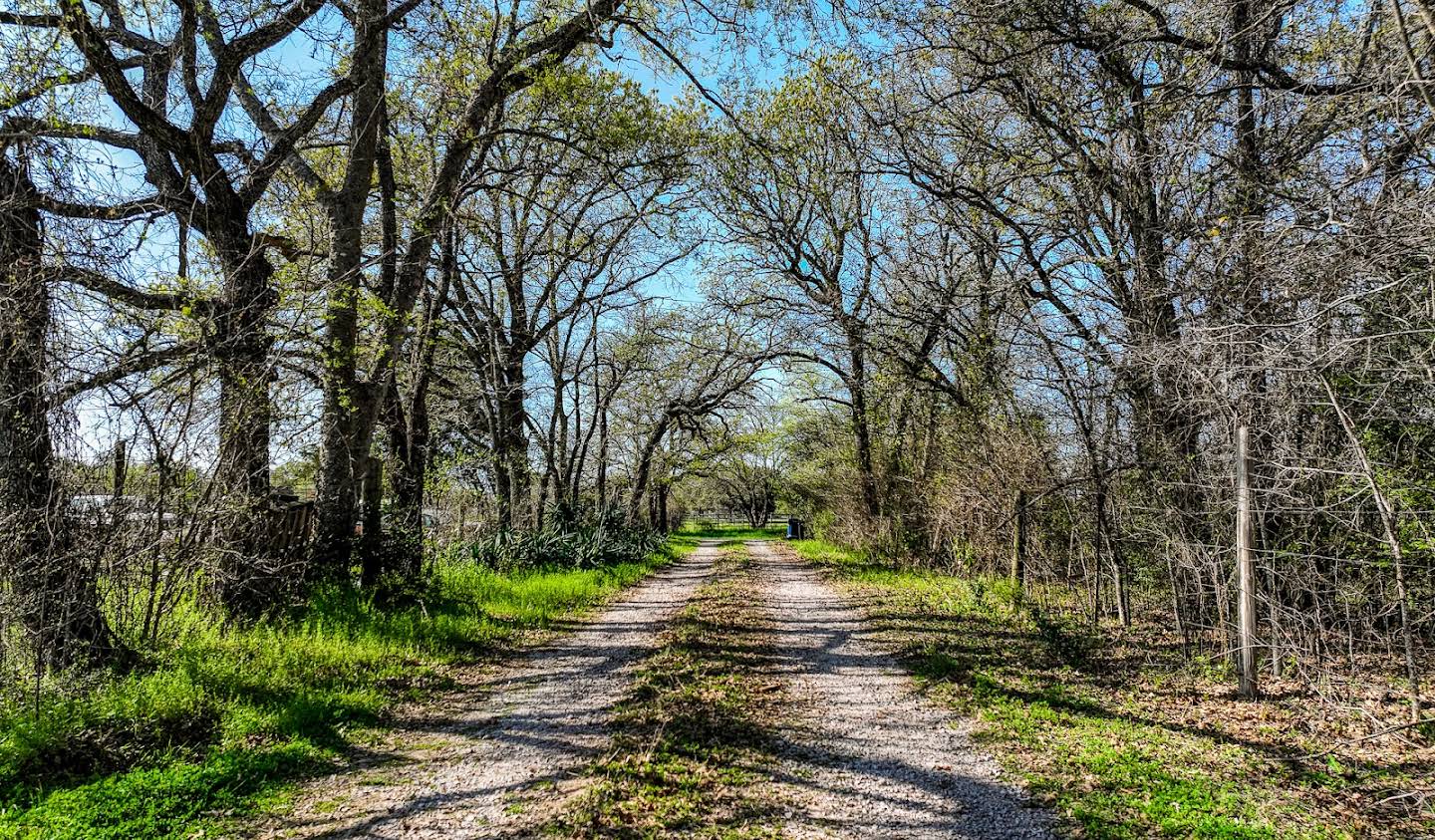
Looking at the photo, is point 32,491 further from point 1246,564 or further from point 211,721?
point 1246,564

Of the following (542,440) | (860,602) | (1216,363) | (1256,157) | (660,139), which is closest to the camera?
(1216,363)

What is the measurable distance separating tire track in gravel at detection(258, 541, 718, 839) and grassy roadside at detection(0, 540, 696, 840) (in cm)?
36

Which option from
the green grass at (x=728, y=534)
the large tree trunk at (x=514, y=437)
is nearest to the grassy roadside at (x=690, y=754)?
the large tree trunk at (x=514, y=437)

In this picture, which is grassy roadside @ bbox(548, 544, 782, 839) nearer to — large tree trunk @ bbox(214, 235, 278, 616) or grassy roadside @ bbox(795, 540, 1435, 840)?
grassy roadside @ bbox(795, 540, 1435, 840)

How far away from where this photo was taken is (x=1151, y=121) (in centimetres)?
752

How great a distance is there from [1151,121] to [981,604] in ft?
20.7

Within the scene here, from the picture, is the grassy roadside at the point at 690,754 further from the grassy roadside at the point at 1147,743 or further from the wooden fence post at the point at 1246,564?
the wooden fence post at the point at 1246,564

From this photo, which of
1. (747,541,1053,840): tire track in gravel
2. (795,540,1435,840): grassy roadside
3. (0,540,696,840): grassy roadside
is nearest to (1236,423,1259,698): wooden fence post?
(795,540,1435,840): grassy roadside

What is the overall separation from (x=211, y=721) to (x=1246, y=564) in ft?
24.8

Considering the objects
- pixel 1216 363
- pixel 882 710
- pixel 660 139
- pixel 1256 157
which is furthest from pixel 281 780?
pixel 660 139

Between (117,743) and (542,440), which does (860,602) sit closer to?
(117,743)

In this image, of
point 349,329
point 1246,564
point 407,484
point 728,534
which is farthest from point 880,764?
point 728,534

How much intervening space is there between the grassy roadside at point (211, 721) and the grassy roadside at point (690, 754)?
6.13 feet

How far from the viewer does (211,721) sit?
4777 mm
